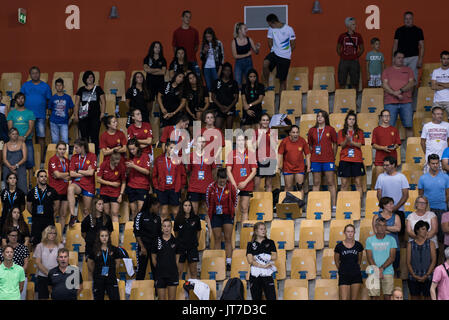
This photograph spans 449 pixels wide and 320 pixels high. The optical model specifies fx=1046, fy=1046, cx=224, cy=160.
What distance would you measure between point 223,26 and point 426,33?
3341 mm

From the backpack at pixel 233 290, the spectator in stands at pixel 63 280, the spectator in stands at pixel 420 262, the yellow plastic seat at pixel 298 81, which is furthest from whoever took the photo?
the yellow plastic seat at pixel 298 81

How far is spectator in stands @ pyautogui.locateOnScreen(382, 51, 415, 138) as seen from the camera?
48.6ft

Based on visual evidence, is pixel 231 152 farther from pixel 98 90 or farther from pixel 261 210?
pixel 98 90

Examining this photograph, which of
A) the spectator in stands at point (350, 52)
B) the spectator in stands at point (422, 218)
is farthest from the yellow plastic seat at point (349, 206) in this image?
the spectator in stands at point (350, 52)

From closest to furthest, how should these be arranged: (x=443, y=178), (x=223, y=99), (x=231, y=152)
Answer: (x=443, y=178), (x=231, y=152), (x=223, y=99)

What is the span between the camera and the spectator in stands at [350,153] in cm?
1365

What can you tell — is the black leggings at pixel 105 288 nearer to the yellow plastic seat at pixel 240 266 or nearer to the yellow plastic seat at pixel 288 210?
the yellow plastic seat at pixel 240 266

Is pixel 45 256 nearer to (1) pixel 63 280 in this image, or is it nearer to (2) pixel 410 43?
(1) pixel 63 280

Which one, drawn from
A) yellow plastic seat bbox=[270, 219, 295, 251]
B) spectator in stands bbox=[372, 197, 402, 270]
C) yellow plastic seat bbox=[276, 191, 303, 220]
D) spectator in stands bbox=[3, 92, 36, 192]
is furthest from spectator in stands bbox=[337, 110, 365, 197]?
spectator in stands bbox=[3, 92, 36, 192]

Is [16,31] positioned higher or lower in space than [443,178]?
higher

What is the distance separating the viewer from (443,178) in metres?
12.7

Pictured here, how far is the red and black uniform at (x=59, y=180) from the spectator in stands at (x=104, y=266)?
58.7 inches

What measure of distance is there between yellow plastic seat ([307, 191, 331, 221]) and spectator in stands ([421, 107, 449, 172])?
1.44 meters
